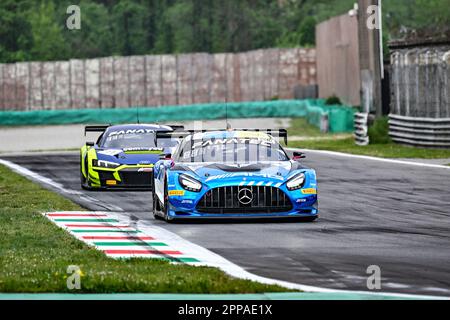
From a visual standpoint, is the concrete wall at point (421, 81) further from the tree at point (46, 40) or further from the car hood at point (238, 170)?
the tree at point (46, 40)

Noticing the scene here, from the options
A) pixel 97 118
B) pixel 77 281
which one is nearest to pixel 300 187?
pixel 77 281

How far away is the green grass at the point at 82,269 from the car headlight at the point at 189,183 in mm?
1820

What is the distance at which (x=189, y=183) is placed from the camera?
18.3 meters

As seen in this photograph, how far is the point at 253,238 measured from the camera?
16422mm

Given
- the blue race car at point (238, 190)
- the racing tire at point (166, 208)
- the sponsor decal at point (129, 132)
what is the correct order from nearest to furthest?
the blue race car at point (238, 190) < the racing tire at point (166, 208) < the sponsor decal at point (129, 132)

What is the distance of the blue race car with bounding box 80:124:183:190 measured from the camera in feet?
82.9

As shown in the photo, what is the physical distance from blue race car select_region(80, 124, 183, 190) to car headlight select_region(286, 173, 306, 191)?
261 inches

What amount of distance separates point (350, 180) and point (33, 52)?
6574cm

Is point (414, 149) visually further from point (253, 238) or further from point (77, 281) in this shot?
point (77, 281)

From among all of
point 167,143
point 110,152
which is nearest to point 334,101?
point 167,143

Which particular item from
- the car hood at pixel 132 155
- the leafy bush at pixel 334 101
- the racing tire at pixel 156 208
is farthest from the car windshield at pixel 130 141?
the leafy bush at pixel 334 101

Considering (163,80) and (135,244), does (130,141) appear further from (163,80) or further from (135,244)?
(163,80)

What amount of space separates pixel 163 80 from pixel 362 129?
116 ft

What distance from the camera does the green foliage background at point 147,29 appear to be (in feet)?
295
